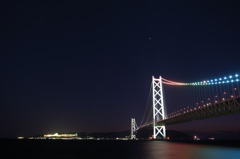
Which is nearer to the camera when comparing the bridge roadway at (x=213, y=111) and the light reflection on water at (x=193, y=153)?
the light reflection on water at (x=193, y=153)

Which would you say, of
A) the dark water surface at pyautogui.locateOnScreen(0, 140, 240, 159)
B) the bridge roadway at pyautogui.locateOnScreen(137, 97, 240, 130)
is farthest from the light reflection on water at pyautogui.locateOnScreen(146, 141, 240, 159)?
the bridge roadway at pyautogui.locateOnScreen(137, 97, 240, 130)

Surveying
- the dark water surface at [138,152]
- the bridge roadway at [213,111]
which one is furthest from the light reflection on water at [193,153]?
the bridge roadway at [213,111]

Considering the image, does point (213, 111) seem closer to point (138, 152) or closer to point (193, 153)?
point (193, 153)

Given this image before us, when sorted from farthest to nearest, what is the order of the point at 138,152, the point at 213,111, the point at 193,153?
the point at 213,111 < the point at 138,152 < the point at 193,153

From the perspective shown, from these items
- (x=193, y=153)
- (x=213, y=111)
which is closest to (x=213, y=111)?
(x=213, y=111)

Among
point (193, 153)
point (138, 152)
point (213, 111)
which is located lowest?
point (193, 153)

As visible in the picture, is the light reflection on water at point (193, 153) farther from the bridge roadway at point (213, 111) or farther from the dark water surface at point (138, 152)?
the bridge roadway at point (213, 111)

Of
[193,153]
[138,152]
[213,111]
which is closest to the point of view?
[193,153]

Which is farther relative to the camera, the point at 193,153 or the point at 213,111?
the point at 213,111
